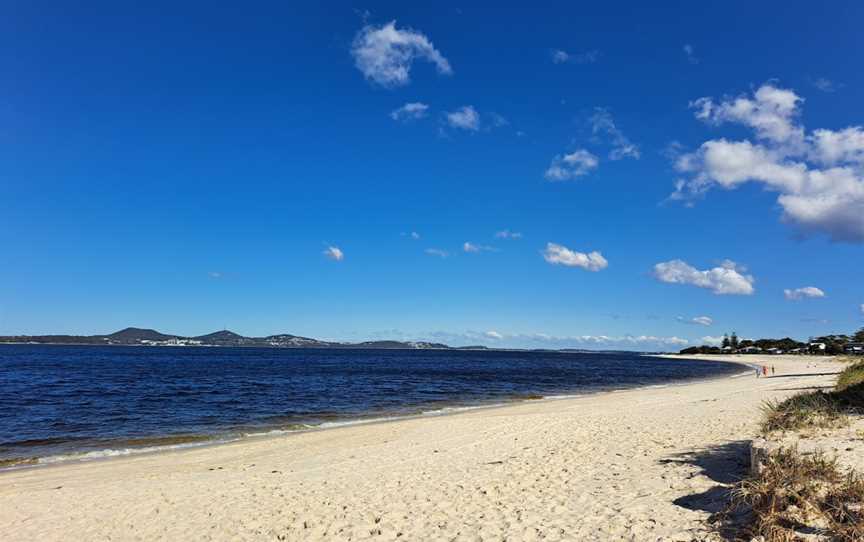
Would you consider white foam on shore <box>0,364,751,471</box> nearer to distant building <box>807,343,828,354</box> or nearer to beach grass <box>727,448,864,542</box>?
beach grass <box>727,448,864,542</box>

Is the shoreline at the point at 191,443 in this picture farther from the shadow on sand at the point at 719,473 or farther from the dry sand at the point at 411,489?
the shadow on sand at the point at 719,473

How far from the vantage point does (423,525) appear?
8.10 meters

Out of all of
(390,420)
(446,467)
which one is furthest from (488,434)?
(390,420)

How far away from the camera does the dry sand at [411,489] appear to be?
7.82 meters

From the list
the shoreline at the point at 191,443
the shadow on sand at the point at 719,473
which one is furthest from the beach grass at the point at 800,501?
the shoreline at the point at 191,443

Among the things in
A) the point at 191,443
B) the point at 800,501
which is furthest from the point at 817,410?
the point at 191,443

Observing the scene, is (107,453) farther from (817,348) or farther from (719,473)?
(817,348)

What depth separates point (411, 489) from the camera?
10.2 meters

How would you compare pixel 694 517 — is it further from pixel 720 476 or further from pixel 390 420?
pixel 390 420

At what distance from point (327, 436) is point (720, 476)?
1366 cm

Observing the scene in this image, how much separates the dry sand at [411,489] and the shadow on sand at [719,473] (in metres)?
0.04

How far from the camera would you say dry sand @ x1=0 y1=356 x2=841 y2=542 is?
7824 millimetres

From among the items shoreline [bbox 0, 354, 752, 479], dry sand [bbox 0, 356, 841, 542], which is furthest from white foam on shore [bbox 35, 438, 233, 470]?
dry sand [bbox 0, 356, 841, 542]

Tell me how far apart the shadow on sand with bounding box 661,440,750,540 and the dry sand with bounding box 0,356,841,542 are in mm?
44
